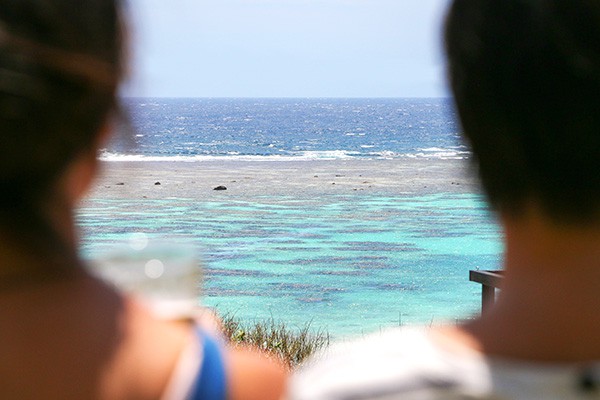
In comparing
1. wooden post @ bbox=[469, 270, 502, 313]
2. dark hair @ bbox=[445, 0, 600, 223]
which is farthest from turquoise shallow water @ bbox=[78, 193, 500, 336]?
dark hair @ bbox=[445, 0, 600, 223]

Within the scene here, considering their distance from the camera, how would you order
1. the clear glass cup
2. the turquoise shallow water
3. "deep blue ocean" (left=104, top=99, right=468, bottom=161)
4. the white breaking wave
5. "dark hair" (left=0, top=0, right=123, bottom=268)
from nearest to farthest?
"dark hair" (left=0, top=0, right=123, bottom=268), the clear glass cup, the turquoise shallow water, the white breaking wave, "deep blue ocean" (left=104, top=99, right=468, bottom=161)

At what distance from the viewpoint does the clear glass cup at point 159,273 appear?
1245 millimetres

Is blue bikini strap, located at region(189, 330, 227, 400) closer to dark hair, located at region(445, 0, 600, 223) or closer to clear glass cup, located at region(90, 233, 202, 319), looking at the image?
clear glass cup, located at region(90, 233, 202, 319)

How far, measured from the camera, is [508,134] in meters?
1.24

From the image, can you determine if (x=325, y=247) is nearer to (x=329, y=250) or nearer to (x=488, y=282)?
(x=329, y=250)

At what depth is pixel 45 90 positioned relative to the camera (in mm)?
1142

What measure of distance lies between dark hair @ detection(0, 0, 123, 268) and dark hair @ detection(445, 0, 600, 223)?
1.48 feet

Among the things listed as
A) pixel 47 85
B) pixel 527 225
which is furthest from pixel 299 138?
pixel 47 85

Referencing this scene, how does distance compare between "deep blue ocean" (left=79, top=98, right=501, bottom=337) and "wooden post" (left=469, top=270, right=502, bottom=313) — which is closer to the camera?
"wooden post" (left=469, top=270, right=502, bottom=313)

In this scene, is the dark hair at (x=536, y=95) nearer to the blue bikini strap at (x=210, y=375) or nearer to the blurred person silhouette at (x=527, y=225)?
the blurred person silhouette at (x=527, y=225)

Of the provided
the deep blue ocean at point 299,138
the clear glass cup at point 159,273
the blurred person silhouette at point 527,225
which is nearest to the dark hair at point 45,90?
the clear glass cup at point 159,273

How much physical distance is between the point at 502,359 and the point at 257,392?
0.32 metres

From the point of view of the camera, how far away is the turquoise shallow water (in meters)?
14.5

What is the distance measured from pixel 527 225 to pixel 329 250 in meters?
19.5
